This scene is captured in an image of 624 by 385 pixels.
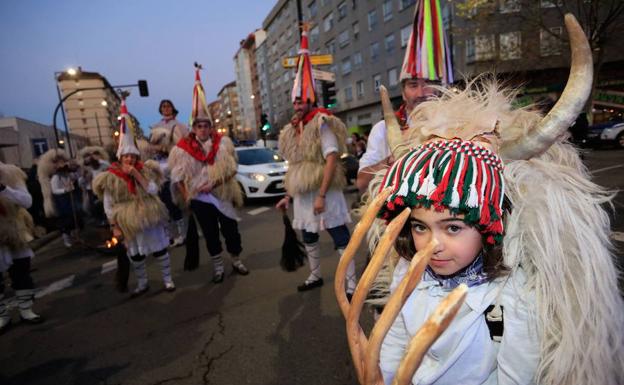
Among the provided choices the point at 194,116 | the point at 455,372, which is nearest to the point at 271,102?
the point at 194,116

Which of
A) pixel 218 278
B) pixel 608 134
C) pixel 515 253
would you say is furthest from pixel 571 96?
pixel 608 134

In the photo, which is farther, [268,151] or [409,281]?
[268,151]

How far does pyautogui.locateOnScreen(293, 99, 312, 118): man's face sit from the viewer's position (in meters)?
3.52

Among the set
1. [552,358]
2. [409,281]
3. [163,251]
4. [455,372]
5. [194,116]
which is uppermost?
[194,116]

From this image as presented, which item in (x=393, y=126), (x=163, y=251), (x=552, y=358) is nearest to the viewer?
(x=552, y=358)

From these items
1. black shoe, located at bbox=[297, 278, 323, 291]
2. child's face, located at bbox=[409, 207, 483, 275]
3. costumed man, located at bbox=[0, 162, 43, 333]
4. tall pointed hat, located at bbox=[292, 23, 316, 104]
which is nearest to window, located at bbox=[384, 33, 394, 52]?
tall pointed hat, located at bbox=[292, 23, 316, 104]

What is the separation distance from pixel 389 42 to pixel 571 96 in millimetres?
29414

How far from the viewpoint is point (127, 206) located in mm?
3832

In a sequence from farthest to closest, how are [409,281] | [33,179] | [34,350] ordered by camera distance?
1. [33,179]
2. [34,350]
3. [409,281]

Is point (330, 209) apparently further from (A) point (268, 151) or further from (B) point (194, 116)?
(A) point (268, 151)

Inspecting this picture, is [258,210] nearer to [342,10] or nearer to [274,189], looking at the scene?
[274,189]

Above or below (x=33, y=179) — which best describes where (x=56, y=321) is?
below

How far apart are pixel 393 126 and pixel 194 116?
11.6ft

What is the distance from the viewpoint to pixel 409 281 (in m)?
0.69
